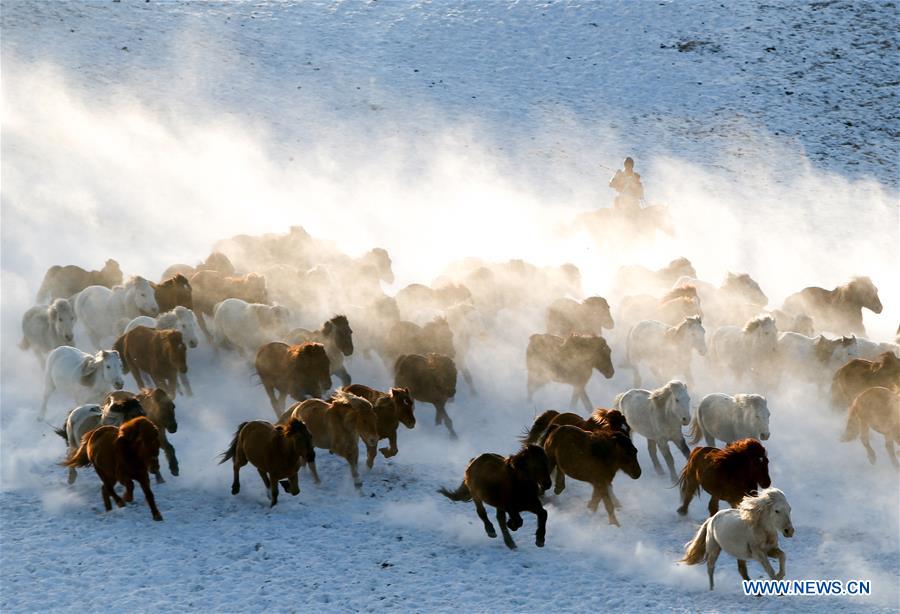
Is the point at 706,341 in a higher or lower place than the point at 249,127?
lower

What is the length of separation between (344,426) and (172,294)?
20.3 ft

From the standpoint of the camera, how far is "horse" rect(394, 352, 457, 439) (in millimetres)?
16812

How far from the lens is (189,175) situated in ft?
107

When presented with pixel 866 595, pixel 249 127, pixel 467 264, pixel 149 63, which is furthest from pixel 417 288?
pixel 149 63

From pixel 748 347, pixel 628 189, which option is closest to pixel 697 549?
pixel 748 347

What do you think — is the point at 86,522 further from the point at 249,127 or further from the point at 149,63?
the point at 149,63

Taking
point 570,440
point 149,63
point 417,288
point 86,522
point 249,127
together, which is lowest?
point 86,522

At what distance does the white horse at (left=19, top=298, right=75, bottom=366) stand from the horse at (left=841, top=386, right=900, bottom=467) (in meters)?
13.7

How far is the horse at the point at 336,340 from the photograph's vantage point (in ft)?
57.9

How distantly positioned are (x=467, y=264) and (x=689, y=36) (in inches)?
889

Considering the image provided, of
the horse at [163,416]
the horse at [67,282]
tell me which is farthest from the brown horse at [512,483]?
the horse at [67,282]

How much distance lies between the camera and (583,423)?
48.1 ft

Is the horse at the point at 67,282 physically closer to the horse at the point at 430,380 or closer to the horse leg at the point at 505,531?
the horse at the point at 430,380

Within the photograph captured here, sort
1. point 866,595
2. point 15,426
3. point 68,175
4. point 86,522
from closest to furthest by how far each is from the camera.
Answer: point 866,595
point 86,522
point 15,426
point 68,175
